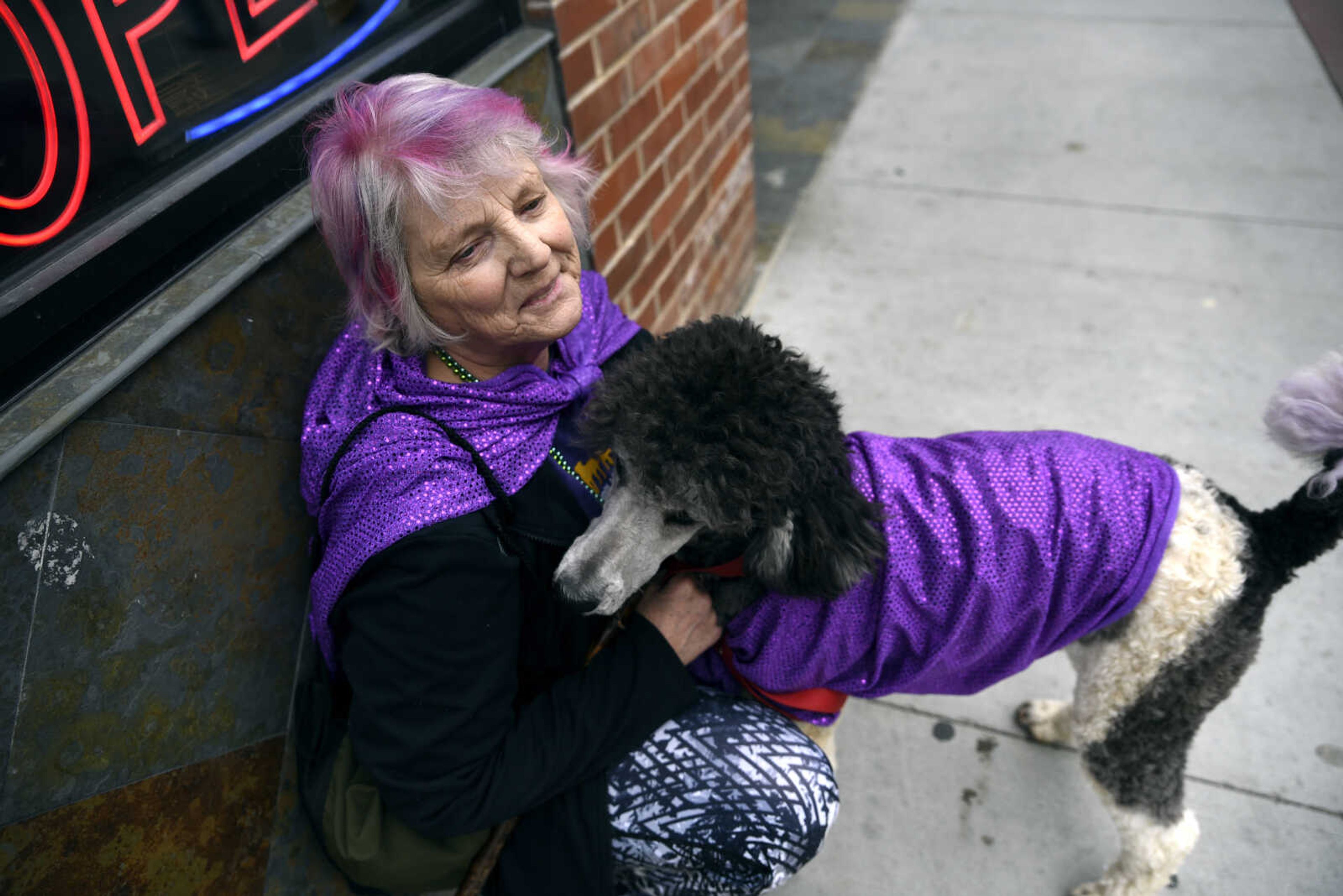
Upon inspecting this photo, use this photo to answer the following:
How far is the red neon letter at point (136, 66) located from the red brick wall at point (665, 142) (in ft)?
3.29

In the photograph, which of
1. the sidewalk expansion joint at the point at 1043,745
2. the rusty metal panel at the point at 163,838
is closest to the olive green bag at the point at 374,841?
the rusty metal panel at the point at 163,838

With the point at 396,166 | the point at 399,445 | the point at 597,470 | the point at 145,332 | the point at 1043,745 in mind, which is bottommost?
the point at 1043,745

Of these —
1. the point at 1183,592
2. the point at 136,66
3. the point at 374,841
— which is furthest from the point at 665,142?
the point at 374,841

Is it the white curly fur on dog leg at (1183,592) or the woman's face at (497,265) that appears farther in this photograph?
the white curly fur on dog leg at (1183,592)

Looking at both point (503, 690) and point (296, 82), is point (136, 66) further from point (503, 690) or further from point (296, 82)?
point (503, 690)

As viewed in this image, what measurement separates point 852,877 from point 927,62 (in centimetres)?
507

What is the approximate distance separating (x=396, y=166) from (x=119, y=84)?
490mm

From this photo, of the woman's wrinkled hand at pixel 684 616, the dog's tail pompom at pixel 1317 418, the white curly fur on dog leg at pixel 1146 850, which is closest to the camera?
the dog's tail pompom at pixel 1317 418

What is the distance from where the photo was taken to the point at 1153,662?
1635 millimetres

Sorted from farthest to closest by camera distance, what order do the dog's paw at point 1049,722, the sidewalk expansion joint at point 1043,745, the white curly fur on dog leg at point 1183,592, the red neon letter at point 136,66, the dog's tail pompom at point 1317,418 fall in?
the dog's paw at point 1049,722, the sidewalk expansion joint at point 1043,745, the white curly fur on dog leg at point 1183,592, the dog's tail pompom at point 1317,418, the red neon letter at point 136,66

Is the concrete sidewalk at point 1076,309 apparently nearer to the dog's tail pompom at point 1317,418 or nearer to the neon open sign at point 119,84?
the dog's tail pompom at point 1317,418

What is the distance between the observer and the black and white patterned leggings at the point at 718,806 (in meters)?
1.60

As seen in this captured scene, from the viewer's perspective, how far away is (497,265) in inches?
56.6

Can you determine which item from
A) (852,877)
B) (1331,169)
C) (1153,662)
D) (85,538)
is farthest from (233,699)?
(1331,169)
